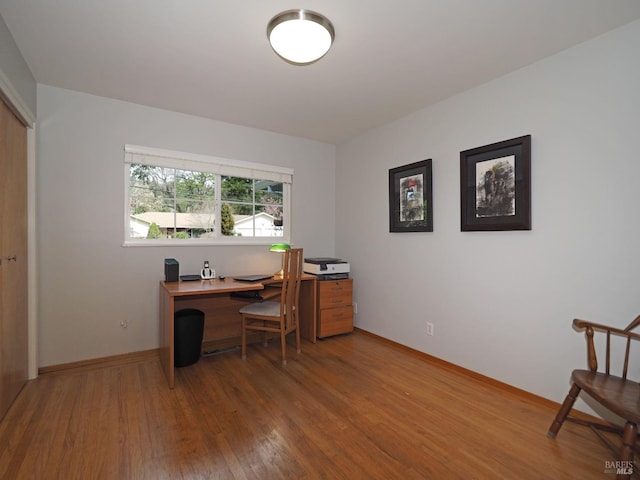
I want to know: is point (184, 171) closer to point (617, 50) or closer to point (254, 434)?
point (254, 434)

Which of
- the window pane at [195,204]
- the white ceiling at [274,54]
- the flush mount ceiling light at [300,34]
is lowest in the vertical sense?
the window pane at [195,204]

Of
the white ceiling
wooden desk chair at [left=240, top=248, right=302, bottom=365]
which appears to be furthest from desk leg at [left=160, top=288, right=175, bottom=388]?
the white ceiling

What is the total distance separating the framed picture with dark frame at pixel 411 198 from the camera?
3.04m

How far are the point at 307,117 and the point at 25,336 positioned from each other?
3094 mm

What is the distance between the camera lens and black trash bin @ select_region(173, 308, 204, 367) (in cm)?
275

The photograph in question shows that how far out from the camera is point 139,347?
9.96 feet

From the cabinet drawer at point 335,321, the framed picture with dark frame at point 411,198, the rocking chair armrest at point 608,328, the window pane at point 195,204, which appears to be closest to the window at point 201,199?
the window pane at point 195,204

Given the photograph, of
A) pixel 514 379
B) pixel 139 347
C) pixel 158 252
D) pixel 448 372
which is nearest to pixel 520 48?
pixel 514 379

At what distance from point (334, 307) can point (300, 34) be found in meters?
2.67

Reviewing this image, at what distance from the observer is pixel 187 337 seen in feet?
9.14

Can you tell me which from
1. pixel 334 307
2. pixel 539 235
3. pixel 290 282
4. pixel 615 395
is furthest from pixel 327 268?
pixel 615 395

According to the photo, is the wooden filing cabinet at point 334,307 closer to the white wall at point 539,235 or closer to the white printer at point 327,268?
the white printer at point 327,268

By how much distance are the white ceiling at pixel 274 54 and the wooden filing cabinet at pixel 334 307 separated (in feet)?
6.27

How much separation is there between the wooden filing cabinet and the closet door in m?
2.50
